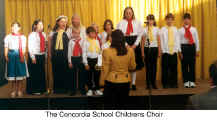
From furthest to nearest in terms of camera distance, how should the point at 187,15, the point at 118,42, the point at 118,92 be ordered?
1. the point at 187,15
2. the point at 118,92
3. the point at 118,42

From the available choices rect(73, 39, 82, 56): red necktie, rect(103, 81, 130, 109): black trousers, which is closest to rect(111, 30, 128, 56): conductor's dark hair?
rect(103, 81, 130, 109): black trousers

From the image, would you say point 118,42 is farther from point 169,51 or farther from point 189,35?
point 189,35

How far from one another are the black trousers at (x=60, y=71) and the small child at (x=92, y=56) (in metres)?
0.39

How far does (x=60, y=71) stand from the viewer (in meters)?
6.03

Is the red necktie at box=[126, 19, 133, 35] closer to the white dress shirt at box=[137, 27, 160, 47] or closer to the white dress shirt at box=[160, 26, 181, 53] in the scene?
the white dress shirt at box=[137, 27, 160, 47]

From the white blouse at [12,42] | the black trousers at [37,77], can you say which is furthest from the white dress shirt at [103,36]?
the white blouse at [12,42]

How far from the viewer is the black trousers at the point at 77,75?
5.98m

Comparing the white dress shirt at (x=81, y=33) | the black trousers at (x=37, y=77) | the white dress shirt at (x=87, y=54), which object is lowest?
the black trousers at (x=37, y=77)

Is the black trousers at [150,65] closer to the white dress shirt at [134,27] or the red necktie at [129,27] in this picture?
the white dress shirt at [134,27]

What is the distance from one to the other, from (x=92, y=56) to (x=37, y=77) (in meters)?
1.01

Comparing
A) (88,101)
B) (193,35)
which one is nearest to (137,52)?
(193,35)

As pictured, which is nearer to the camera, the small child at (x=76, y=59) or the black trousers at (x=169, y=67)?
the small child at (x=76, y=59)

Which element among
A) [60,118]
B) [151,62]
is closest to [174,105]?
[151,62]

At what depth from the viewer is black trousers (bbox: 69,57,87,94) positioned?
598cm
